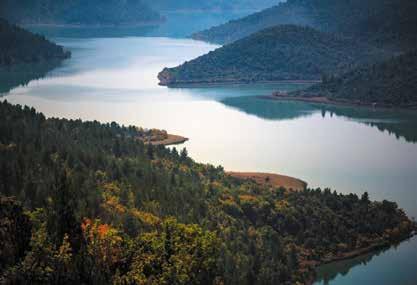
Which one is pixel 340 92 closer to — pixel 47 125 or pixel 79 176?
pixel 47 125

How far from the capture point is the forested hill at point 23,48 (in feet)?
502

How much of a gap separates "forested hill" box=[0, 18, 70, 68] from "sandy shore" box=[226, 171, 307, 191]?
309 feet

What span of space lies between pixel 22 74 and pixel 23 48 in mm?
21918

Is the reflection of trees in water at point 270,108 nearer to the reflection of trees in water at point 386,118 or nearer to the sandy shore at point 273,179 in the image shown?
the reflection of trees in water at point 386,118

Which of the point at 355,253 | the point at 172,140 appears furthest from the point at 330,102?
the point at 355,253

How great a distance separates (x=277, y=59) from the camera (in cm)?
14775

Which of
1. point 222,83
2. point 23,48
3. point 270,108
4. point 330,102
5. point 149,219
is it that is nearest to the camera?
point 149,219

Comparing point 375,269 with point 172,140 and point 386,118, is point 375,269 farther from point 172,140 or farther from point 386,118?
point 386,118

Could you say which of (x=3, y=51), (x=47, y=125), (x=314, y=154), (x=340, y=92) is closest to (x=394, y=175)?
(x=314, y=154)

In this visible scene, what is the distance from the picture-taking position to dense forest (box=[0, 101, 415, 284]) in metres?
33.5

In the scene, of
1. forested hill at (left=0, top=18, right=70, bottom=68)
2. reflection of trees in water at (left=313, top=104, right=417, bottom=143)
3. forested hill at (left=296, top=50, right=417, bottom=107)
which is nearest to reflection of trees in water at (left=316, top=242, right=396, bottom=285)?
reflection of trees in water at (left=313, top=104, right=417, bottom=143)

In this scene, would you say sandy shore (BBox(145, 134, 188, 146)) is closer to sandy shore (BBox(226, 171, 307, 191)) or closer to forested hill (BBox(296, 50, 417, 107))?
sandy shore (BBox(226, 171, 307, 191))

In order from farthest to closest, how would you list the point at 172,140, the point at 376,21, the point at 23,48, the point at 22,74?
1. the point at 376,21
2. the point at 23,48
3. the point at 22,74
4. the point at 172,140

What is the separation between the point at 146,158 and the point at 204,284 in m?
23.4
